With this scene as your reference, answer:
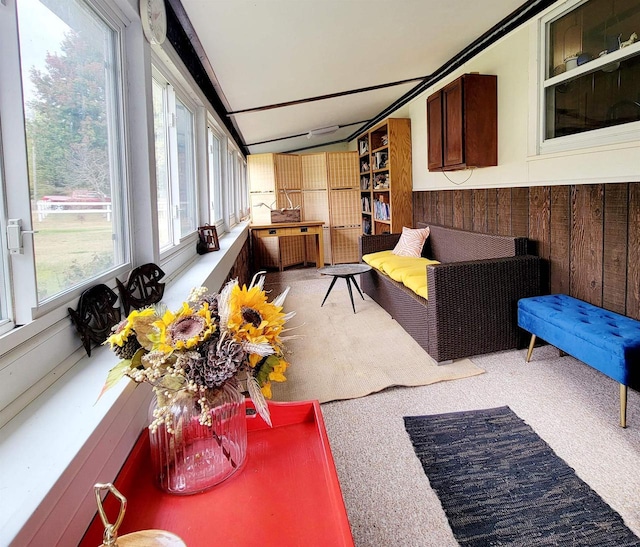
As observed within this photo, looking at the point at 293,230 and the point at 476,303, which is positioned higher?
the point at 293,230

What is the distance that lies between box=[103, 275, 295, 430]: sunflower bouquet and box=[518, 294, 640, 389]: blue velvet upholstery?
6.31ft

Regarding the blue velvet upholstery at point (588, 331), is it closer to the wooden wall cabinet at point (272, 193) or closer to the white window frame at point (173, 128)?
the white window frame at point (173, 128)

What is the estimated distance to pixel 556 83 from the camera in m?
2.87

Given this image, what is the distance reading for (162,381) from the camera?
80cm

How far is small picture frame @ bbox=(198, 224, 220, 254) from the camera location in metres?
3.34

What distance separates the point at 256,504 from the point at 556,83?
323 cm

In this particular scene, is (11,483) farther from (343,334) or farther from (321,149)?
(321,149)

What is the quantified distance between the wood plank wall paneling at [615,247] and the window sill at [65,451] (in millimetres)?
2621

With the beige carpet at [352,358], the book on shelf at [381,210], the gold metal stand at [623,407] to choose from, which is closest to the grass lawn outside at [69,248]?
the beige carpet at [352,358]

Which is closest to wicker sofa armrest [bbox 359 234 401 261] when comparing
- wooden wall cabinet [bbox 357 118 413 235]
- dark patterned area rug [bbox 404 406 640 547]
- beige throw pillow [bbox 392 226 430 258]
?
beige throw pillow [bbox 392 226 430 258]

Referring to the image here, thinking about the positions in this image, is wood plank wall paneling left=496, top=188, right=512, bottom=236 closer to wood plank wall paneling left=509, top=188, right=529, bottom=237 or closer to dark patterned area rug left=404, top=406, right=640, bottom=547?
wood plank wall paneling left=509, top=188, right=529, bottom=237

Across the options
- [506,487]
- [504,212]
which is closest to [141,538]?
[506,487]

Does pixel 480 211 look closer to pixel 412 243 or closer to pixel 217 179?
pixel 412 243

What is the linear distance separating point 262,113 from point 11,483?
15.4 ft
